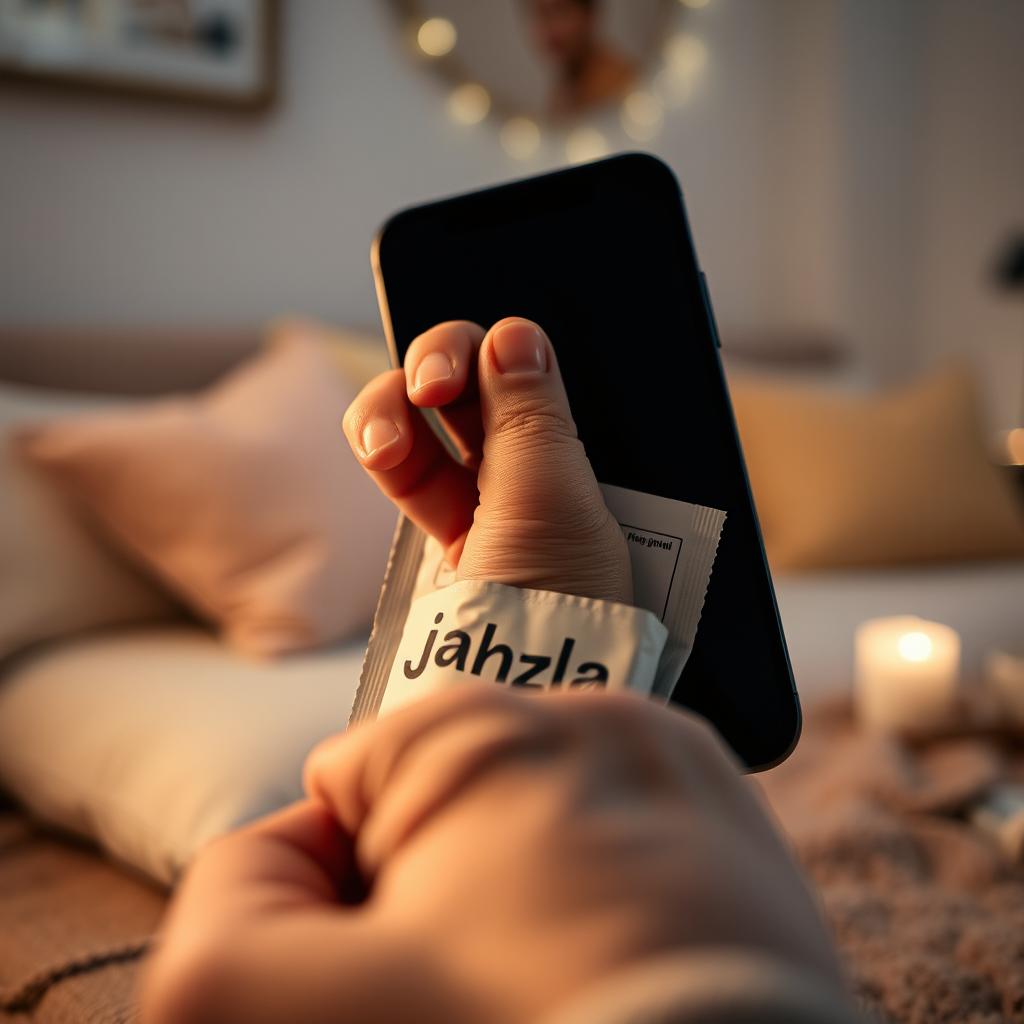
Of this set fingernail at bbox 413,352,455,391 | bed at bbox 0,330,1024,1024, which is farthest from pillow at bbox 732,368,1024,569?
fingernail at bbox 413,352,455,391

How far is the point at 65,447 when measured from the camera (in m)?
1.07

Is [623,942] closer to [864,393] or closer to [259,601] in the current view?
[259,601]

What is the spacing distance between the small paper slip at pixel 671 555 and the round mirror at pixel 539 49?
72.3 inches

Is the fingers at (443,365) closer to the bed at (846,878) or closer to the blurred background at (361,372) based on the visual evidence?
the blurred background at (361,372)

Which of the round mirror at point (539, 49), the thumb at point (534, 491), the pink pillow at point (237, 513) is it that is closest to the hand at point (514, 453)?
the thumb at point (534, 491)

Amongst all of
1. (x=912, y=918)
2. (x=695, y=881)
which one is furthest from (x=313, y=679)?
(x=695, y=881)

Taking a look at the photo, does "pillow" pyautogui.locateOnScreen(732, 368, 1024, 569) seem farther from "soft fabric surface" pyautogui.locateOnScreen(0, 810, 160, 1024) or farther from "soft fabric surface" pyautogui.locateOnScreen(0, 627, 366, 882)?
"soft fabric surface" pyautogui.locateOnScreen(0, 810, 160, 1024)

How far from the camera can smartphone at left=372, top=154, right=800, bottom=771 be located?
1.29ft

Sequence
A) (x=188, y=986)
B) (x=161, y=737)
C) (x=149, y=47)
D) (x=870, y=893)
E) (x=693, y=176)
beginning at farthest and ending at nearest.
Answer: (x=693, y=176), (x=149, y=47), (x=161, y=737), (x=870, y=893), (x=188, y=986)

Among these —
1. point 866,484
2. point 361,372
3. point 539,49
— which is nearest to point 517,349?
point 361,372

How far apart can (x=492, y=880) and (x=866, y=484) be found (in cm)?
156

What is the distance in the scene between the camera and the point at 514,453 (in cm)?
37

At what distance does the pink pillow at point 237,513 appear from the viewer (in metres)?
1.06

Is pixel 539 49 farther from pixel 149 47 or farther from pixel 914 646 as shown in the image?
pixel 914 646
